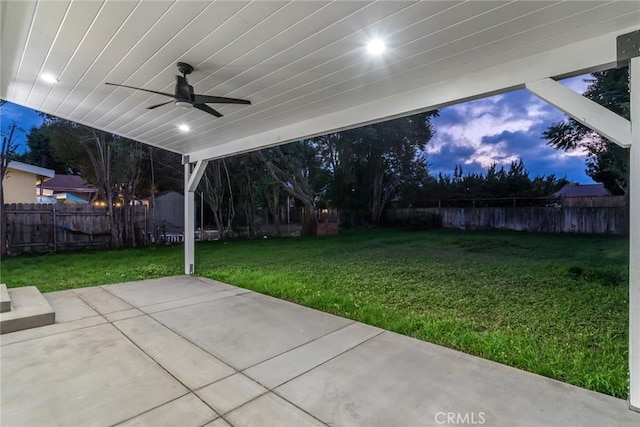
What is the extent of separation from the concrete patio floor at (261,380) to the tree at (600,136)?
19.3 ft

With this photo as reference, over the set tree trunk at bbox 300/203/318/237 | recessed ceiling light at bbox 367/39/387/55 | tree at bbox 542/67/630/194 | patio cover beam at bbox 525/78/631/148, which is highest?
tree at bbox 542/67/630/194

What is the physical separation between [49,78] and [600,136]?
10.4 metres

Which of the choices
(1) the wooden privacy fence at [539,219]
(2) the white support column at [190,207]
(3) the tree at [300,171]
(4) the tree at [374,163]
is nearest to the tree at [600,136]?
(1) the wooden privacy fence at [539,219]

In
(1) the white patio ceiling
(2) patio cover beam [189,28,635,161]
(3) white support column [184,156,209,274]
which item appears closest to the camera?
(1) the white patio ceiling

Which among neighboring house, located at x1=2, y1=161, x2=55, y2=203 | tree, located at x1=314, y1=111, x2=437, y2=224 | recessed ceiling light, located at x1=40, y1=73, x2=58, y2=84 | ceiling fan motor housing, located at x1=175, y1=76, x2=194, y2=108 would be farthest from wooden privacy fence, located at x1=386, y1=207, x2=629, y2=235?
neighboring house, located at x1=2, y1=161, x2=55, y2=203

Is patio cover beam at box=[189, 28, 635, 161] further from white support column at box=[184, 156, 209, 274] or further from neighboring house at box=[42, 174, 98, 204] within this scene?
neighboring house at box=[42, 174, 98, 204]

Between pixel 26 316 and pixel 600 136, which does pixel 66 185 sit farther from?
pixel 600 136

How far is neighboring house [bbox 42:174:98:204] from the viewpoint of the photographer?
1558 cm

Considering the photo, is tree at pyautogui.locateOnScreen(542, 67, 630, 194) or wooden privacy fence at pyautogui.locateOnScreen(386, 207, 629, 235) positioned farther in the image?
wooden privacy fence at pyautogui.locateOnScreen(386, 207, 629, 235)

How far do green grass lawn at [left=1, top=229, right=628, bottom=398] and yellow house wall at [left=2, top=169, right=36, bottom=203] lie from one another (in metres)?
3.36

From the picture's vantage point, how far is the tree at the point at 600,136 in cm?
598

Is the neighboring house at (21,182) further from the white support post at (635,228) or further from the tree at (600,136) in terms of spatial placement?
the tree at (600,136)

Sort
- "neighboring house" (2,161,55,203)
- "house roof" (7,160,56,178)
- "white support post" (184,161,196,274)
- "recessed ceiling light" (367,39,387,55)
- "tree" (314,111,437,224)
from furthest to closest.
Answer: "tree" (314,111,437,224), "neighboring house" (2,161,55,203), "house roof" (7,160,56,178), "white support post" (184,161,196,274), "recessed ceiling light" (367,39,387,55)

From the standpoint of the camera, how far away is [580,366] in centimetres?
227
